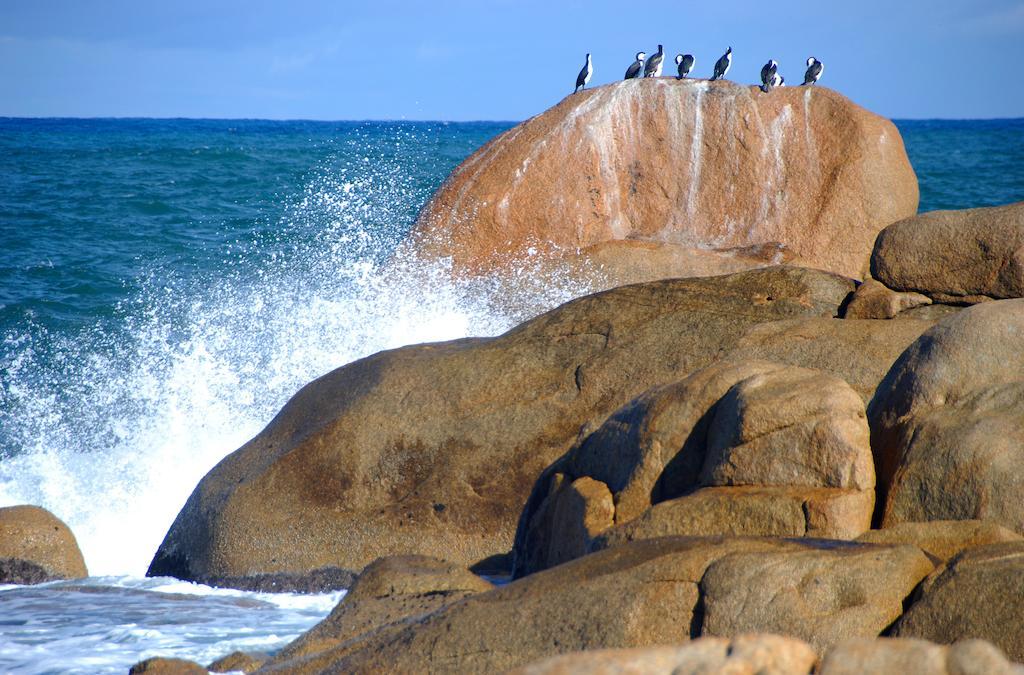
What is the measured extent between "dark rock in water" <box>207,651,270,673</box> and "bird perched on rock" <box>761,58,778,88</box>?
7.28 m

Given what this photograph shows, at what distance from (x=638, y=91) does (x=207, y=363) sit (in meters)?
4.51

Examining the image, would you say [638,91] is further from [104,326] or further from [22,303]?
[22,303]

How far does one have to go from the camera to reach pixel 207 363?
10055 millimetres

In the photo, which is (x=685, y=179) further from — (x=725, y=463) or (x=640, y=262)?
(x=725, y=463)

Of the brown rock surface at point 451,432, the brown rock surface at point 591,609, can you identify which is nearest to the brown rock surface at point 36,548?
the brown rock surface at point 451,432

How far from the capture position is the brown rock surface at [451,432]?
21.4ft

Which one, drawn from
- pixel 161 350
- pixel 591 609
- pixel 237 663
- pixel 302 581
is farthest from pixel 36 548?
pixel 591 609

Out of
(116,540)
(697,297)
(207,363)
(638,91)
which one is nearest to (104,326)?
(207,363)

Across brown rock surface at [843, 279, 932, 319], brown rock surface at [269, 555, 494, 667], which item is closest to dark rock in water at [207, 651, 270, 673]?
brown rock surface at [269, 555, 494, 667]

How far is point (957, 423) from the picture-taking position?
471cm

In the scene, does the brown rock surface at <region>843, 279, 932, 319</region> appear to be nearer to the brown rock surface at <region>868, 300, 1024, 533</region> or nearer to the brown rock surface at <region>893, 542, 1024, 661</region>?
the brown rock surface at <region>868, 300, 1024, 533</region>

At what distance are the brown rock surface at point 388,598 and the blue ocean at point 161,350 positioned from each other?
0.88m

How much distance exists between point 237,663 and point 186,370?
531 centimetres

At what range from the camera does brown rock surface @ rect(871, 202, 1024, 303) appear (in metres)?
6.48
